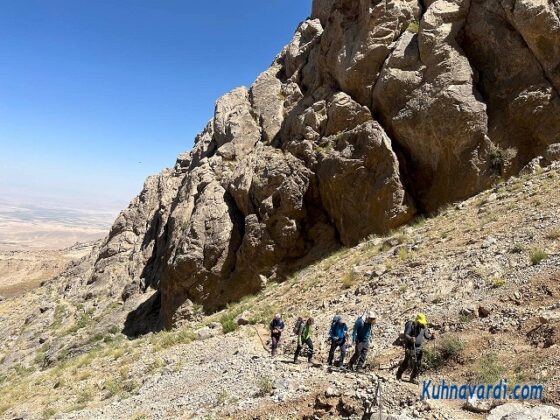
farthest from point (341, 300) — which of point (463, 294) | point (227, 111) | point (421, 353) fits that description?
point (227, 111)

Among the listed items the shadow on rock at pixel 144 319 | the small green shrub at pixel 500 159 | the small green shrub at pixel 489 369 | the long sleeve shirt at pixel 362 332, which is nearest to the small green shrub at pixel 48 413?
the long sleeve shirt at pixel 362 332

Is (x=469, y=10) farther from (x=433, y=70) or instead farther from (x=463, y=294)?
(x=463, y=294)

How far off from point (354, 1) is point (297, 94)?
7.70 meters

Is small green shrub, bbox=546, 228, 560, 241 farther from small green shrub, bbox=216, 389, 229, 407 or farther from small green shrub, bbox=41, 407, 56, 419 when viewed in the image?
small green shrub, bbox=41, 407, 56, 419

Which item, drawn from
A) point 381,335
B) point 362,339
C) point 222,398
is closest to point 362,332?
point 362,339

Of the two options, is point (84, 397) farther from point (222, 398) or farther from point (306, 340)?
point (306, 340)

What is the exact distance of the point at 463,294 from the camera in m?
13.5

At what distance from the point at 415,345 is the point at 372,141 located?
1466cm

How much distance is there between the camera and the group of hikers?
34.8 feet

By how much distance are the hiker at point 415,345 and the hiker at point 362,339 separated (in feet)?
4.02

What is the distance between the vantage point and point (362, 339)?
→ 1182cm

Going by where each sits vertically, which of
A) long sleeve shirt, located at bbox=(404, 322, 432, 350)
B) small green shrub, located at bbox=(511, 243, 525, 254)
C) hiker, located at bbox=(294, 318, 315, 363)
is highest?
small green shrub, located at bbox=(511, 243, 525, 254)

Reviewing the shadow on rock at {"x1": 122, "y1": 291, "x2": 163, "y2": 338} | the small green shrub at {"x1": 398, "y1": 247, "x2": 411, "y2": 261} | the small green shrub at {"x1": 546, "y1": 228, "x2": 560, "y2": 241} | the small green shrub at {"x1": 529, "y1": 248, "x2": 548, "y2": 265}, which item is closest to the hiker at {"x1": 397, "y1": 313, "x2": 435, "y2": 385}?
the small green shrub at {"x1": 529, "y1": 248, "x2": 548, "y2": 265}

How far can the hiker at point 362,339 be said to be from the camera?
11.7 m
